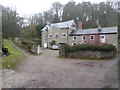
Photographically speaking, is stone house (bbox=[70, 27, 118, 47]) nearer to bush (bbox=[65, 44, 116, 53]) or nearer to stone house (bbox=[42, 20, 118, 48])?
stone house (bbox=[42, 20, 118, 48])

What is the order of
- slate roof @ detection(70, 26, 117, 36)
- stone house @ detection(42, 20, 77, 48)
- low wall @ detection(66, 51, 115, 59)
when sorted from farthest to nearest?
stone house @ detection(42, 20, 77, 48) → slate roof @ detection(70, 26, 117, 36) → low wall @ detection(66, 51, 115, 59)

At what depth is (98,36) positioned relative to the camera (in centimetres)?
2236

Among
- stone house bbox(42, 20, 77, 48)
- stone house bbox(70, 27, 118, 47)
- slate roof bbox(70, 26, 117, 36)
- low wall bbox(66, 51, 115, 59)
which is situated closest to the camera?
low wall bbox(66, 51, 115, 59)

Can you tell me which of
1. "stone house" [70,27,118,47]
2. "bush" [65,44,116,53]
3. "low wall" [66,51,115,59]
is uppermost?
"stone house" [70,27,118,47]

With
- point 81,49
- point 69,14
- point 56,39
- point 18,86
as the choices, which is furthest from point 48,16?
point 18,86

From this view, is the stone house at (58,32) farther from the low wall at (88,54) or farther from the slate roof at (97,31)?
the low wall at (88,54)

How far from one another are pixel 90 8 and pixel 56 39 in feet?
63.1

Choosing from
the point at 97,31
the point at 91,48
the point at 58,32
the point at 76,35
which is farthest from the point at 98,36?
the point at 58,32

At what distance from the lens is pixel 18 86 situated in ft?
16.9

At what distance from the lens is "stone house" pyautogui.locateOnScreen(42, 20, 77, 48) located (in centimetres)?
2752

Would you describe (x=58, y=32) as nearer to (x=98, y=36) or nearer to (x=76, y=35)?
(x=76, y=35)

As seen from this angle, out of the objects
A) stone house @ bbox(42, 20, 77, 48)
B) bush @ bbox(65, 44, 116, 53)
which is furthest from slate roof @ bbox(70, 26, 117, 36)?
bush @ bbox(65, 44, 116, 53)

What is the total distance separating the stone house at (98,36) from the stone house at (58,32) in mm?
2122

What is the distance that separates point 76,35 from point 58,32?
5.97 meters
